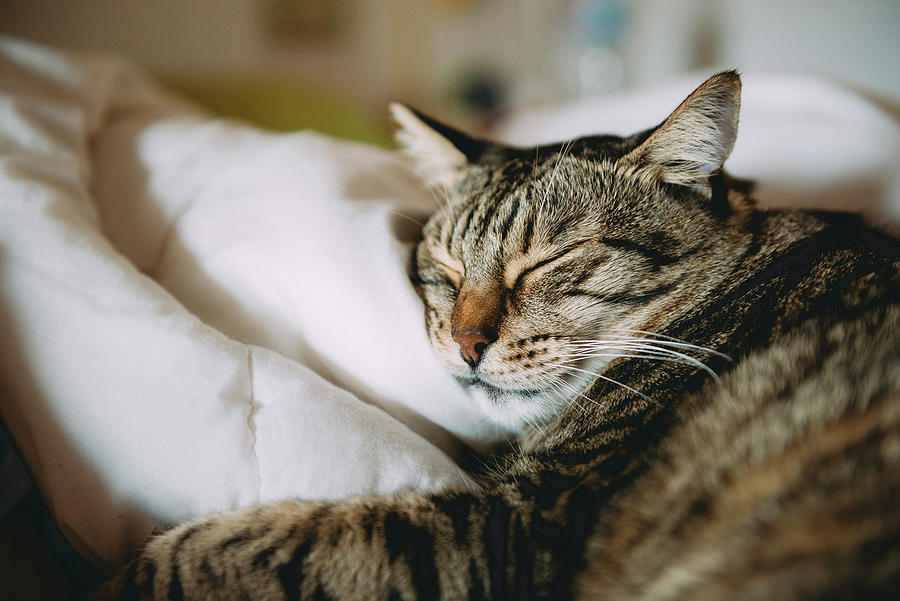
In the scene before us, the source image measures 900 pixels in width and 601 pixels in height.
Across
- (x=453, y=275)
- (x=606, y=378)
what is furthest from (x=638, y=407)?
(x=453, y=275)

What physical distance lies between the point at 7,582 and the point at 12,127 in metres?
0.74

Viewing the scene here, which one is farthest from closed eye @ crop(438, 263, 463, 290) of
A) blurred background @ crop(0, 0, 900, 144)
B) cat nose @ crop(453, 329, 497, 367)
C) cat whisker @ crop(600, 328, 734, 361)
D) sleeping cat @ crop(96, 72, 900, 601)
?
blurred background @ crop(0, 0, 900, 144)

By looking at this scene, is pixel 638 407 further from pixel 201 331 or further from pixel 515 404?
pixel 201 331

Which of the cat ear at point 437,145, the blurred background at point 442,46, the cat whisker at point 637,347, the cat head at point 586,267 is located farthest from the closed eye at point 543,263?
the blurred background at point 442,46

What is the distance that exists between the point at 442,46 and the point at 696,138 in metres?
2.81

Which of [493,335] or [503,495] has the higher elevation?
[493,335]

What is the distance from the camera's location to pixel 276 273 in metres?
0.85

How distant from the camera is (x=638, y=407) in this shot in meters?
0.69

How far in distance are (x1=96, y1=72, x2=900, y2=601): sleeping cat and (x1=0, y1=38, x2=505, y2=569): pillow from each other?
0.06 m

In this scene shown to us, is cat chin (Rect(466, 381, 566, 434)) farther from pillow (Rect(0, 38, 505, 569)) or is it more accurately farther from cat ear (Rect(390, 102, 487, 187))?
cat ear (Rect(390, 102, 487, 187))

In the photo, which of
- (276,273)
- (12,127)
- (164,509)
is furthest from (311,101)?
(164,509)

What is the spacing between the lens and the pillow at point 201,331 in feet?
2.22

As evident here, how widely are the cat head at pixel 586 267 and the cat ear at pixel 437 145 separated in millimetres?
232

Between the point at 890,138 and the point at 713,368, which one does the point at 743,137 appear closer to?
the point at 890,138
